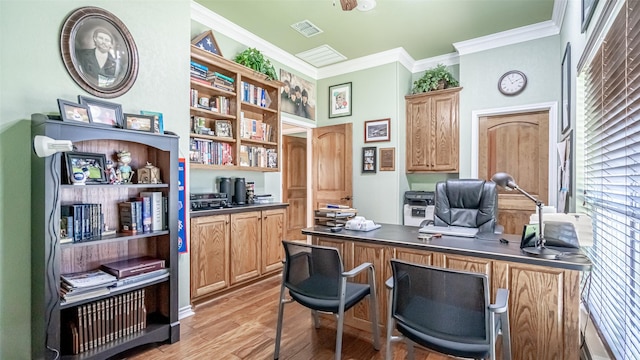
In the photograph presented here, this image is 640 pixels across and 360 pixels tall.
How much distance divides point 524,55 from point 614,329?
342 centimetres

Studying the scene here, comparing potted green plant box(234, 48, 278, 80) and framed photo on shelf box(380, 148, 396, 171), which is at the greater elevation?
potted green plant box(234, 48, 278, 80)

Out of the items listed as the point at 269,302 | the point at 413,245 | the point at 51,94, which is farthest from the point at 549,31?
the point at 51,94

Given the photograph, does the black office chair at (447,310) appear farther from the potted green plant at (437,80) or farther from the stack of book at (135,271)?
the potted green plant at (437,80)

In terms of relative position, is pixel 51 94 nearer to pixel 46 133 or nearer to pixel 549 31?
pixel 46 133

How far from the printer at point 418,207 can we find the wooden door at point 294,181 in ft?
8.10

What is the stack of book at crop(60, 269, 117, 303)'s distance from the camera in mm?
1833

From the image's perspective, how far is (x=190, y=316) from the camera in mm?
2680

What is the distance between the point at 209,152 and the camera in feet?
10.7

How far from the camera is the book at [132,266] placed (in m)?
2.07

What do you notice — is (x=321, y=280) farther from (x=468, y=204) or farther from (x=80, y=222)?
(x=468, y=204)

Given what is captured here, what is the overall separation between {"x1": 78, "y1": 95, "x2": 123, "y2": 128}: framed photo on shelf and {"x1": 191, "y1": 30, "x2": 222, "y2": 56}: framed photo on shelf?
1.35 m

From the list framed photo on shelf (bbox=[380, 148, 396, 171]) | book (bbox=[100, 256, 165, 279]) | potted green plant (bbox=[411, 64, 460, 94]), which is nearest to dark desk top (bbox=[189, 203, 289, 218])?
book (bbox=[100, 256, 165, 279])

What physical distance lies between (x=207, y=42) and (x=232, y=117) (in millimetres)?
812

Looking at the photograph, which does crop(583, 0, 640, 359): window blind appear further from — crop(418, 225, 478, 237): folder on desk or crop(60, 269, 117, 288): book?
crop(60, 269, 117, 288): book
